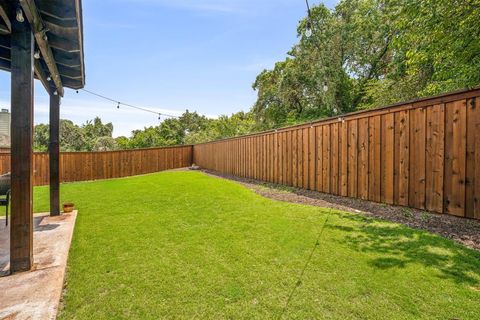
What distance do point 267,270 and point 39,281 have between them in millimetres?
1868

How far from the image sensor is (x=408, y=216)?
3.78m

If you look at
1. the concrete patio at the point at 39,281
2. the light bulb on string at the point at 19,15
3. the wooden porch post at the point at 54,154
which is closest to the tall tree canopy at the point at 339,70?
the wooden porch post at the point at 54,154

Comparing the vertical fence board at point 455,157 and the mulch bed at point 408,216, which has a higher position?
the vertical fence board at point 455,157

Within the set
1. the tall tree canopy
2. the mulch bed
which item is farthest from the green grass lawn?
the tall tree canopy

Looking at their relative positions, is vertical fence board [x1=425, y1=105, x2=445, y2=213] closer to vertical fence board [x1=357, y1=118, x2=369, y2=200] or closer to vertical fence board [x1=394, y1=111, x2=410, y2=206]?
vertical fence board [x1=394, y1=111, x2=410, y2=206]

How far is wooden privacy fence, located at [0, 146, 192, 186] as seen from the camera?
429 inches

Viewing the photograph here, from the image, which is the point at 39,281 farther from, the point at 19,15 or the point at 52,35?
the point at 52,35

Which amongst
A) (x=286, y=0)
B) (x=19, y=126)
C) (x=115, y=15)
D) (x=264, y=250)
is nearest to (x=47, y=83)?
(x=19, y=126)

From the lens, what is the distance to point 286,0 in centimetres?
559

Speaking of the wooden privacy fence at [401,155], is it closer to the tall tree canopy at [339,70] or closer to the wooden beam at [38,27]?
the tall tree canopy at [339,70]

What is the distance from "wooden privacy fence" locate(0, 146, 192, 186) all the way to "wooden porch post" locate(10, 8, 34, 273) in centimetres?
1000

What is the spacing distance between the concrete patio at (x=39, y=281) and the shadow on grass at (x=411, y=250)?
2608 millimetres

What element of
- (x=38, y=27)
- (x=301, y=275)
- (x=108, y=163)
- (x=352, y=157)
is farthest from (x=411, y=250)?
(x=108, y=163)

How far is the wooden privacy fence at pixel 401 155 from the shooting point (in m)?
3.36
